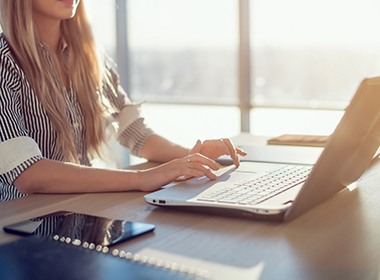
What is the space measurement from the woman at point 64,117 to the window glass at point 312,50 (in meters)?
2.31

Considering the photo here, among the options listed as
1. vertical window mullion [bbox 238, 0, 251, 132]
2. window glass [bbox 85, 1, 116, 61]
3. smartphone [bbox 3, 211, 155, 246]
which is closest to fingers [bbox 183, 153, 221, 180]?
smartphone [bbox 3, 211, 155, 246]

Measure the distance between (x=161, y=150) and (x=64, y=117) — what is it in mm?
296

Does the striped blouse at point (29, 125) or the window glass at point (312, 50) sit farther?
the window glass at point (312, 50)

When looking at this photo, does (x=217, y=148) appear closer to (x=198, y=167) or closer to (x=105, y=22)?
(x=198, y=167)

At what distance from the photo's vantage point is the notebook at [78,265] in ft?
2.95

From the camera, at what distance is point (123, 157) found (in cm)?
486

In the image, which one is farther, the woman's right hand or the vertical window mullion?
the vertical window mullion

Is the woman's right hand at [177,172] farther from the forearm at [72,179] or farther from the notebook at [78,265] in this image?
the notebook at [78,265]

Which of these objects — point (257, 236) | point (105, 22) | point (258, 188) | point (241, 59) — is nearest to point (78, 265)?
point (257, 236)

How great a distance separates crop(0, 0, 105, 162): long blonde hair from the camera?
185 centimetres

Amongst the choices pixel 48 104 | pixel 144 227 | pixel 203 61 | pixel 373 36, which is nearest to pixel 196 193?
pixel 144 227

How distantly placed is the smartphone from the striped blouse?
0.36m

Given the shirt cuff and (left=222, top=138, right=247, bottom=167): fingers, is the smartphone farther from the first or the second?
(left=222, top=138, right=247, bottom=167): fingers

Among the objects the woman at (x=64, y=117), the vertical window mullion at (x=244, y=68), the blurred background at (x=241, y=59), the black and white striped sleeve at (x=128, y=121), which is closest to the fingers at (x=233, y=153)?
the woman at (x=64, y=117)
